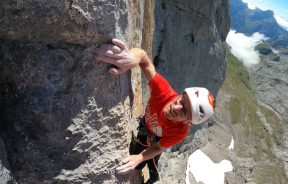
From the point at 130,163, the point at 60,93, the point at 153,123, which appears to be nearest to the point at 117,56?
the point at 60,93

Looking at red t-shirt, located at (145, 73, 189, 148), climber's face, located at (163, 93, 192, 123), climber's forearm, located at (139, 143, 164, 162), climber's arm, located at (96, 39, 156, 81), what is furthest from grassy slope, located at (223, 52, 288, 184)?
climber's arm, located at (96, 39, 156, 81)

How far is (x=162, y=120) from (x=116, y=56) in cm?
182

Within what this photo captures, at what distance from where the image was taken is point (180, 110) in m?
7.30

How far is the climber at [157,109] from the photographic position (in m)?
7.06

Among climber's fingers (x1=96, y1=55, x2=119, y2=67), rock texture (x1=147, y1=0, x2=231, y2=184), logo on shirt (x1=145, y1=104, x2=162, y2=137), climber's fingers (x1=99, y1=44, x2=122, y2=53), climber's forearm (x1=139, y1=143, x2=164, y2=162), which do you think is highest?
climber's fingers (x1=99, y1=44, x2=122, y2=53)

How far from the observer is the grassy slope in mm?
118756

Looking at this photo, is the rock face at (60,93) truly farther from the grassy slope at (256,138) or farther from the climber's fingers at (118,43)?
the grassy slope at (256,138)

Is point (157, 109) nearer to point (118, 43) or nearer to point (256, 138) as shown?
point (118, 43)

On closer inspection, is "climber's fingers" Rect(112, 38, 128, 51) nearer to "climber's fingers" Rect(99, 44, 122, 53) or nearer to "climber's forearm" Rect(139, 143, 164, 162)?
"climber's fingers" Rect(99, 44, 122, 53)

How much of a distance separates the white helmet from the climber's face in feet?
0.34

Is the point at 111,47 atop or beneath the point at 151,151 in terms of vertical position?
atop

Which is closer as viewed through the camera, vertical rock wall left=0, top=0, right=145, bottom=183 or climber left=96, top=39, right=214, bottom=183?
vertical rock wall left=0, top=0, right=145, bottom=183

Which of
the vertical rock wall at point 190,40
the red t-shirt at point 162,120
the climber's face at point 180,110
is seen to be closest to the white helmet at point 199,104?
the climber's face at point 180,110

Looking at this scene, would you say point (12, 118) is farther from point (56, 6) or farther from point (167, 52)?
point (167, 52)
